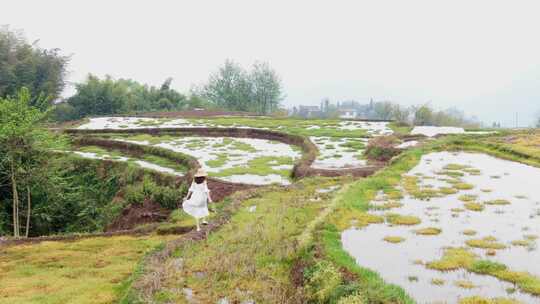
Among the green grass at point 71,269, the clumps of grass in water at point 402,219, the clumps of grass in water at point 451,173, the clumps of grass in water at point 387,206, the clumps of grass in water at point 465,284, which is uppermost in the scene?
the clumps of grass in water at point 451,173

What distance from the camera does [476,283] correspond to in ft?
24.3

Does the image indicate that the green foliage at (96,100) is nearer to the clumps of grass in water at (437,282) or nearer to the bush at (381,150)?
the bush at (381,150)

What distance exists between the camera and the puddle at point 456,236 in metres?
7.35

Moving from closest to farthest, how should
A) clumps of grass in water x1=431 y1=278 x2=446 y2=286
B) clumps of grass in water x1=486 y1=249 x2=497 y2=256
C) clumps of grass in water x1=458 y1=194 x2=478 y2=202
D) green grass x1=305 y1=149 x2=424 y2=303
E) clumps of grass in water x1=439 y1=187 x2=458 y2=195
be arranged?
green grass x1=305 y1=149 x2=424 y2=303 < clumps of grass in water x1=431 y1=278 x2=446 y2=286 < clumps of grass in water x1=486 y1=249 x2=497 y2=256 < clumps of grass in water x1=458 y1=194 x2=478 y2=202 < clumps of grass in water x1=439 y1=187 x2=458 y2=195

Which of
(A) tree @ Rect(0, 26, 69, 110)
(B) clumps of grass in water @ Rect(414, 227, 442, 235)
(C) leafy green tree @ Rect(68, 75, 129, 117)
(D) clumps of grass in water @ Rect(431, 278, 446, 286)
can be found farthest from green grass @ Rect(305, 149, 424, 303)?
(C) leafy green tree @ Rect(68, 75, 129, 117)

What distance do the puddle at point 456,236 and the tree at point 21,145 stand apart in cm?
1409

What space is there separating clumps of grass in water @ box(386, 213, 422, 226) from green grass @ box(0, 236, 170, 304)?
20.4ft

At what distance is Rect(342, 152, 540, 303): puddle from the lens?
7.35m

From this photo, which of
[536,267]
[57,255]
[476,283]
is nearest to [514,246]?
[536,267]

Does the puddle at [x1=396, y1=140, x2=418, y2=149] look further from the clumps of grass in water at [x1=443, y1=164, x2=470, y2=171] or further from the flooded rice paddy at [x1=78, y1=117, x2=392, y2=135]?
the flooded rice paddy at [x1=78, y1=117, x2=392, y2=135]

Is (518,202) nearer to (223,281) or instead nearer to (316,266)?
→ (316,266)

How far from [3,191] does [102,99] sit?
140ft

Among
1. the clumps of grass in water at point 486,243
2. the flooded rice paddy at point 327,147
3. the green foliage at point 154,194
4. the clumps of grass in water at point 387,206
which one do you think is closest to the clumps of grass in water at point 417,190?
the clumps of grass in water at point 387,206

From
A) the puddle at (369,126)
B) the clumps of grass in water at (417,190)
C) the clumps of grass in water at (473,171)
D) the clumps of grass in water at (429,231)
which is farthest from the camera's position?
the puddle at (369,126)
